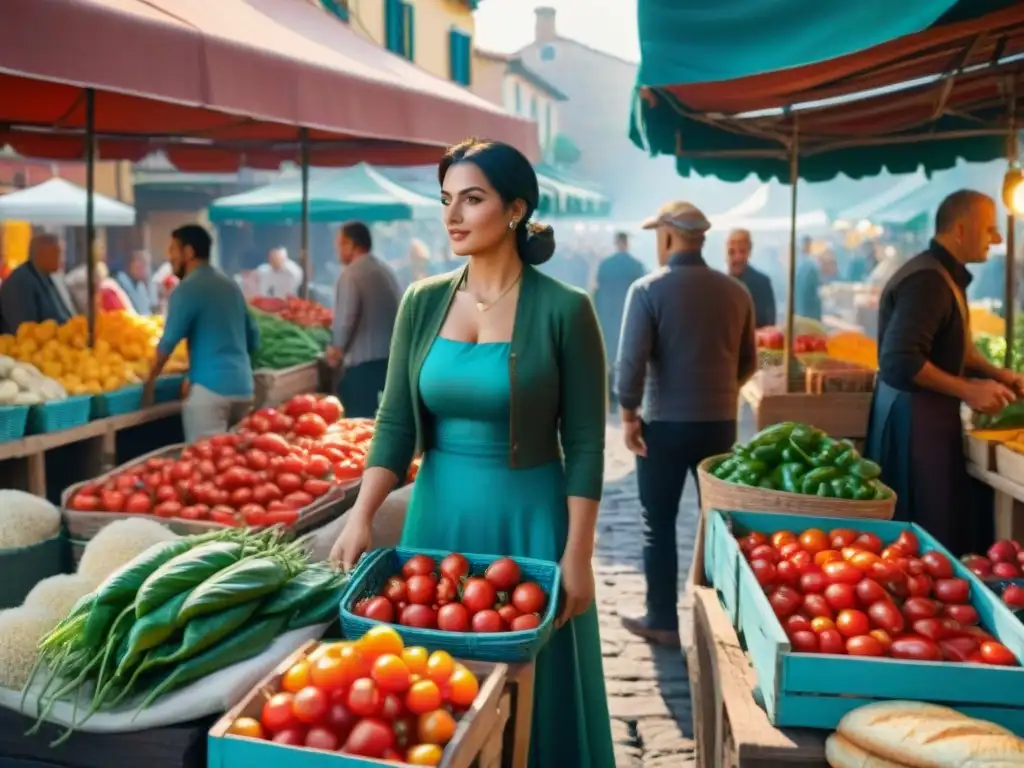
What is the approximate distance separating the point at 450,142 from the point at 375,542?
10.0 feet

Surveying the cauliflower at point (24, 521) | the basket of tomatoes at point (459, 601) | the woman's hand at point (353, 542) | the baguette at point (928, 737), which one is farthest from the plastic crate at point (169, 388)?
the baguette at point (928, 737)

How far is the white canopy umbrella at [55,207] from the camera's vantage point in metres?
15.5

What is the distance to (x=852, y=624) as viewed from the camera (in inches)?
107

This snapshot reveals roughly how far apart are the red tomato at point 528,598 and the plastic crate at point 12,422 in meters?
3.52

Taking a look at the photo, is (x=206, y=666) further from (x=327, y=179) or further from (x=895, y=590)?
(x=327, y=179)

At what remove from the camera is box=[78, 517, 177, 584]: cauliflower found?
310 centimetres

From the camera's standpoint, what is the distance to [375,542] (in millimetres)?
4566

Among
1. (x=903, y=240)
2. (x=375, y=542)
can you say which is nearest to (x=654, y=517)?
(x=375, y=542)

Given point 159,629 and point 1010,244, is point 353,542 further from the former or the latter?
point 1010,244

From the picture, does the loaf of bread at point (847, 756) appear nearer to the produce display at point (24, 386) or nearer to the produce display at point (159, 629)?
the produce display at point (159, 629)

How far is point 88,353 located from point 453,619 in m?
4.63

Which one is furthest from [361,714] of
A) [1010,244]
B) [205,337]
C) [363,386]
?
[363,386]

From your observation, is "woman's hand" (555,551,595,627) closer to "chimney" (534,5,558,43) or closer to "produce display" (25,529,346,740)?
"produce display" (25,529,346,740)

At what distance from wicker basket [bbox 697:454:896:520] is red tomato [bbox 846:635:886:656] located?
1346mm
